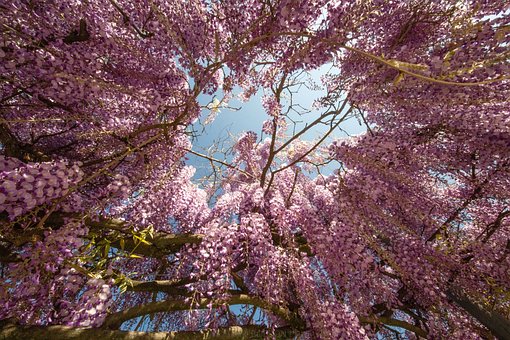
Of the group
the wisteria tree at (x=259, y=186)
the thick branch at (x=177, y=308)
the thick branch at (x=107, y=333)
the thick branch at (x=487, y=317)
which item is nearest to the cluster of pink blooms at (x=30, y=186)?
the wisteria tree at (x=259, y=186)

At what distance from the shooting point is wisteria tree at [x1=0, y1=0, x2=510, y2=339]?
6.89ft

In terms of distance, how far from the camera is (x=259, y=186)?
415 cm

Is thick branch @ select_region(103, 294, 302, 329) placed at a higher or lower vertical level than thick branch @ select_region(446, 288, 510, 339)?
lower

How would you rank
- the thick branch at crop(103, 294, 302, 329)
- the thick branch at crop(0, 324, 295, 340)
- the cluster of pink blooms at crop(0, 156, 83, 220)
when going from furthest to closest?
the thick branch at crop(103, 294, 302, 329) → the thick branch at crop(0, 324, 295, 340) → the cluster of pink blooms at crop(0, 156, 83, 220)

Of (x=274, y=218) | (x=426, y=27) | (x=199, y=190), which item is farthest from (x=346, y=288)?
(x=199, y=190)

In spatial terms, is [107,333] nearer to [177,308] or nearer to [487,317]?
[177,308]

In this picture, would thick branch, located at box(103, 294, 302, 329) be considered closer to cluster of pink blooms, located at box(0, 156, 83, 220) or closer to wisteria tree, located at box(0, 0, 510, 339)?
wisteria tree, located at box(0, 0, 510, 339)

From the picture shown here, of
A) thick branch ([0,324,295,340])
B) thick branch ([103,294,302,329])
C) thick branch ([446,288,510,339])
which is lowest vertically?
thick branch ([0,324,295,340])

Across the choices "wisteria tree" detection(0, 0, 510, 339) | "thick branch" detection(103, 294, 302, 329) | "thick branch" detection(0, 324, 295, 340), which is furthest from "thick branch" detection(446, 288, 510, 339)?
"thick branch" detection(0, 324, 295, 340)

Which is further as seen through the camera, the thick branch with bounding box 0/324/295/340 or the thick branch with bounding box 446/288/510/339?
the thick branch with bounding box 446/288/510/339

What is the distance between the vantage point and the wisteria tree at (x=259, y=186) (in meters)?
2.10

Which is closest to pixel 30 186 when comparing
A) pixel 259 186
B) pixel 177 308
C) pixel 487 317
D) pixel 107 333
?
pixel 107 333

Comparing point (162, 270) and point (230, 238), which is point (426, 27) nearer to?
point (230, 238)

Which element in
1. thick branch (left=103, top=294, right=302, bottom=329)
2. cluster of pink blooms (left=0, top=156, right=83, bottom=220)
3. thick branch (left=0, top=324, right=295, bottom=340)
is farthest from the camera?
thick branch (left=103, top=294, right=302, bottom=329)
